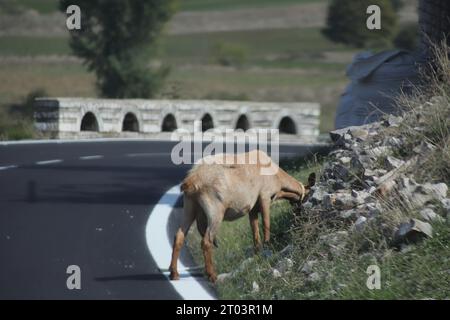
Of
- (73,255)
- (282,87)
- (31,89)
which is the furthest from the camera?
(282,87)

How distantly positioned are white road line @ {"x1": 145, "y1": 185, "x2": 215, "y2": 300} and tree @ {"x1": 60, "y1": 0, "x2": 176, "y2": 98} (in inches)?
1688

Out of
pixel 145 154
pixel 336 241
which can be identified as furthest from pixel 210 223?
pixel 145 154

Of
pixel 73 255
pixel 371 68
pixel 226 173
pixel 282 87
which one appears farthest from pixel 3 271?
pixel 282 87

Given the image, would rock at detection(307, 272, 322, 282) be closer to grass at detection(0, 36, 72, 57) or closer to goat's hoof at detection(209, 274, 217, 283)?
goat's hoof at detection(209, 274, 217, 283)

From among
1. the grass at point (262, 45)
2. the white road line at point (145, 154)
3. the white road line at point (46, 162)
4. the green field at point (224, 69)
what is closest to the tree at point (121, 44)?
the green field at point (224, 69)

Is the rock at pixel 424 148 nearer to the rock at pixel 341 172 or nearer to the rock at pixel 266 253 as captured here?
the rock at pixel 341 172

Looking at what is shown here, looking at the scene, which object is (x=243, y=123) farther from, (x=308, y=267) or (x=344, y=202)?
(x=308, y=267)

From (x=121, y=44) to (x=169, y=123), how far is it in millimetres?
28407

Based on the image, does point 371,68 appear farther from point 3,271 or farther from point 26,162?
point 3,271

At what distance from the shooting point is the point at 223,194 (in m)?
10.2

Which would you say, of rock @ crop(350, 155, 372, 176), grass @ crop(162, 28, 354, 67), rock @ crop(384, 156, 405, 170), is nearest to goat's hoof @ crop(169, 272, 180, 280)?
rock @ crop(350, 155, 372, 176)

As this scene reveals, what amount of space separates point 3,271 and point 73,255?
0.97 m

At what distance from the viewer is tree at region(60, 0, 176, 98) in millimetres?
59469
